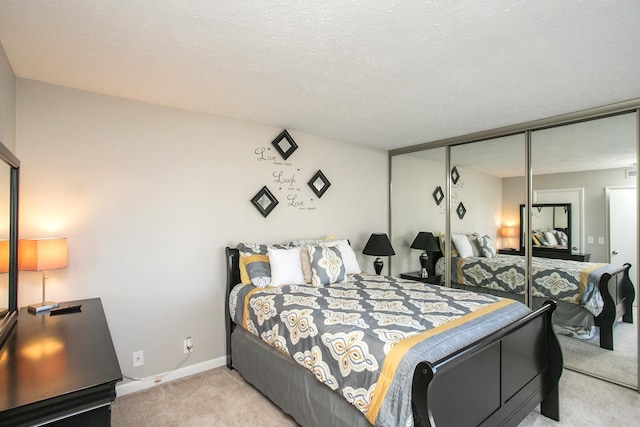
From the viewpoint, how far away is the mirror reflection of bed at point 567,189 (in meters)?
2.77

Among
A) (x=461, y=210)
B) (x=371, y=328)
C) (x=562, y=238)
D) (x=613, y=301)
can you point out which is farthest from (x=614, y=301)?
(x=371, y=328)

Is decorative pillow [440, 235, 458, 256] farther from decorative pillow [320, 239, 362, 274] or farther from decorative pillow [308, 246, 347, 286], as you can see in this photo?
decorative pillow [308, 246, 347, 286]

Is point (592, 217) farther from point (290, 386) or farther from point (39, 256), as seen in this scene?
point (39, 256)

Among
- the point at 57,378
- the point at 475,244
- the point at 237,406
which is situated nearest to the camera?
the point at 57,378

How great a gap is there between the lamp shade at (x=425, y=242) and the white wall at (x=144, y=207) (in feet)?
5.77

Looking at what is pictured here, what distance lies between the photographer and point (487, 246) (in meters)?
3.65

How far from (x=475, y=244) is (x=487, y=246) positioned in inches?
5.7

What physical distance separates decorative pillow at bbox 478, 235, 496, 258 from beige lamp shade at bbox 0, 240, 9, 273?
13.4 ft

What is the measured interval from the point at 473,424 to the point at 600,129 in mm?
2800

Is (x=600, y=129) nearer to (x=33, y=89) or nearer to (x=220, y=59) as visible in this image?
(x=220, y=59)

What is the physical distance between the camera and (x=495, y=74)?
2193 mm

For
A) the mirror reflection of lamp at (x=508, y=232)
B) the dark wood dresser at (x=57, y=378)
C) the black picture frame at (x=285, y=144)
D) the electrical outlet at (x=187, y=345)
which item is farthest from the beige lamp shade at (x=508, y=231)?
the dark wood dresser at (x=57, y=378)

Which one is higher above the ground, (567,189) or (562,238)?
(567,189)

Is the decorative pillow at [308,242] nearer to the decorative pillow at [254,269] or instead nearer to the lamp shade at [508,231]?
the decorative pillow at [254,269]
